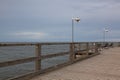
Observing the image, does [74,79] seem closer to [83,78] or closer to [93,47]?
[83,78]

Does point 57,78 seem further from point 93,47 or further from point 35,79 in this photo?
point 93,47

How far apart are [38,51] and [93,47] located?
14311 millimetres

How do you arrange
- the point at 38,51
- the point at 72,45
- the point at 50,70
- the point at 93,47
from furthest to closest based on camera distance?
the point at 93,47, the point at 72,45, the point at 50,70, the point at 38,51

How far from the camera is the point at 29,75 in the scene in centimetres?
825

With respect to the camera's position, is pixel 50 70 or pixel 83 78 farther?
pixel 50 70

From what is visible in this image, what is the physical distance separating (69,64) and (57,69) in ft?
6.75

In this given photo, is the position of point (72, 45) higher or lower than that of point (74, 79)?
higher

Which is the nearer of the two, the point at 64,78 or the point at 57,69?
the point at 64,78

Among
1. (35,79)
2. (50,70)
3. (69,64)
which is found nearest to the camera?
(35,79)

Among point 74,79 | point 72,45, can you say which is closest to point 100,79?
point 74,79

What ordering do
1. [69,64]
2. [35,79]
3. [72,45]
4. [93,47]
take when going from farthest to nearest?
[93,47]
[72,45]
[69,64]
[35,79]

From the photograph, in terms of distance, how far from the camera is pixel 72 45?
1367cm

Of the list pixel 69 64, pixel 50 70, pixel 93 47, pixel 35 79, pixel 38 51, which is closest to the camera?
pixel 35 79

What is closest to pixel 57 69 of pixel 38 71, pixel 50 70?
pixel 50 70
